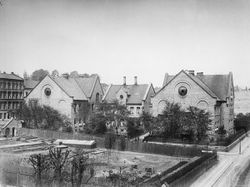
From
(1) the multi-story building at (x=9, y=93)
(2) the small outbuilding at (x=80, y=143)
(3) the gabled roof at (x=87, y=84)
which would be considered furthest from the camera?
(3) the gabled roof at (x=87, y=84)

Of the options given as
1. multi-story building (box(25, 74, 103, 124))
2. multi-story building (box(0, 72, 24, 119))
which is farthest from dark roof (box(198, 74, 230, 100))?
multi-story building (box(0, 72, 24, 119))

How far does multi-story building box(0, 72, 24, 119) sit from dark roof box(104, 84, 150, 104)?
20.1 m

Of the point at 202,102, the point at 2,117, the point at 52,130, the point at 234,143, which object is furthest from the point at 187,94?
the point at 2,117

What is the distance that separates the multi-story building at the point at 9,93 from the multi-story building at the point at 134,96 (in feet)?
68.4

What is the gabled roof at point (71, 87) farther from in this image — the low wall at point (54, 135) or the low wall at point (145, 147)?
the low wall at point (145, 147)

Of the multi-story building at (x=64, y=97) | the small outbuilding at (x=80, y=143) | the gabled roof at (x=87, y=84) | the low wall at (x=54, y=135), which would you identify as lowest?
the small outbuilding at (x=80, y=143)

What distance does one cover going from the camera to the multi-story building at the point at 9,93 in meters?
67.6

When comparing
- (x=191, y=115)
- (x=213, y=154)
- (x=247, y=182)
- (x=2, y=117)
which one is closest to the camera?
(x=247, y=182)

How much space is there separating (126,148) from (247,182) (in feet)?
65.2

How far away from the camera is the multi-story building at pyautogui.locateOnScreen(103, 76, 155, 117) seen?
6581 centimetres

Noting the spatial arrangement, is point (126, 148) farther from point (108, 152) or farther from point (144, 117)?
point (144, 117)

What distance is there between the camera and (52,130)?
55.6 metres

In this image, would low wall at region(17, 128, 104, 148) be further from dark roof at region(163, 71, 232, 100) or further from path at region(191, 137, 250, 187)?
dark roof at region(163, 71, 232, 100)

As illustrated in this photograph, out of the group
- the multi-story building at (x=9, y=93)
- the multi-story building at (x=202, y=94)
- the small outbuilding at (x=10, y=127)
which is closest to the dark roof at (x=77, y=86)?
the small outbuilding at (x=10, y=127)
